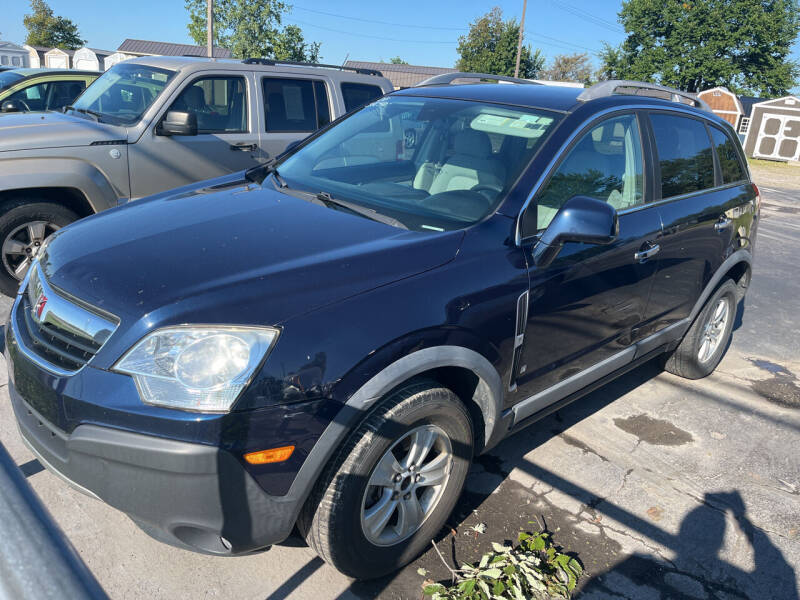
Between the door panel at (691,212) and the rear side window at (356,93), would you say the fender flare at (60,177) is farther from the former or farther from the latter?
the door panel at (691,212)

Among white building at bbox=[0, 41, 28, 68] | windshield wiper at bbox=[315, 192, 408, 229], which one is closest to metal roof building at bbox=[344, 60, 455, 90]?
white building at bbox=[0, 41, 28, 68]

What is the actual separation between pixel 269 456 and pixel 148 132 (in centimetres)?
417

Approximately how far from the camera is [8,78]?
368 inches

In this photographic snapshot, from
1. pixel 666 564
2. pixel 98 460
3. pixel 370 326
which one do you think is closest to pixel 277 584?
pixel 98 460

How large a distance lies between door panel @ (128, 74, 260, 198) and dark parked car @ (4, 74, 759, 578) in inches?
82.7

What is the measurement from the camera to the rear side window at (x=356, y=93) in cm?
653

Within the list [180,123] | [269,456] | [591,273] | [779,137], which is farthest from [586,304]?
[779,137]

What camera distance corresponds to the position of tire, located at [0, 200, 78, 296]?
4.70m

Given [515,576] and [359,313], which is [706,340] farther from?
[359,313]

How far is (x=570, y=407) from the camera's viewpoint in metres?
4.11

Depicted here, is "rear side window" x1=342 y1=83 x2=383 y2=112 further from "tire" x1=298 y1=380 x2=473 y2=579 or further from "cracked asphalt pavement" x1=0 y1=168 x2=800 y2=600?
"tire" x1=298 y1=380 x2=473 y2=579

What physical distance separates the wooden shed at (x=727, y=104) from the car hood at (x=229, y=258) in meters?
39.7

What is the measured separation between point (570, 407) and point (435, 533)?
1.79 m

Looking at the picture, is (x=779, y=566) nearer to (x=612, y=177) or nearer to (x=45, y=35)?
(x=612, y=177)
